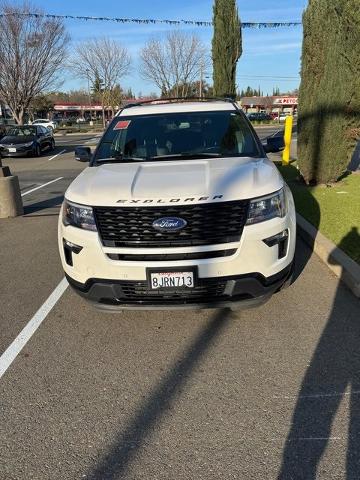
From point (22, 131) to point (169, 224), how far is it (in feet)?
Answer: 69.9

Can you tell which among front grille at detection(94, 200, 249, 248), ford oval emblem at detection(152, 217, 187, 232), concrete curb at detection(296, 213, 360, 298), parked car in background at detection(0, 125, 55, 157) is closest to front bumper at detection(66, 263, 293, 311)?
front grille at detection(94, 200, 249, 248)

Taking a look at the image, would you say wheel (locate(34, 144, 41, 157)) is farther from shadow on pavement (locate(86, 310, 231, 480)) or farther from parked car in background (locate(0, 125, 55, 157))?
shadow on pavement (locate(86, 310, 231, 480))

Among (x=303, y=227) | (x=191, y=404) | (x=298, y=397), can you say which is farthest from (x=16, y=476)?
(x=303, y=227)

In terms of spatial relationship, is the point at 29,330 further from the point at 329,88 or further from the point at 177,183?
the point at 329,88

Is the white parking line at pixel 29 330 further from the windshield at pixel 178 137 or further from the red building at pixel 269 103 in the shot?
the red building at pixel 269 103

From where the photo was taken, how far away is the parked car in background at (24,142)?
70.6 feet

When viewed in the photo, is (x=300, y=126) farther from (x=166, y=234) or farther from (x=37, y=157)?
(x=37, y=157)

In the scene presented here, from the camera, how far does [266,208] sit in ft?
12.1

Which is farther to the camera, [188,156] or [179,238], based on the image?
[188,156]

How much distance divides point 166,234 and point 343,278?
225 centimetres

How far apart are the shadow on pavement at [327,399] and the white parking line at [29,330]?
208 centimetres

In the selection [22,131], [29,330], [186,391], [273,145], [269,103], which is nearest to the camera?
[186,391]

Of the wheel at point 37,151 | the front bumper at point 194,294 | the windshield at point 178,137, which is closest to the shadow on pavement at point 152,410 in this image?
the front bumper at point 194,294

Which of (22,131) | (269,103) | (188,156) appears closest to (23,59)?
(22,131)
